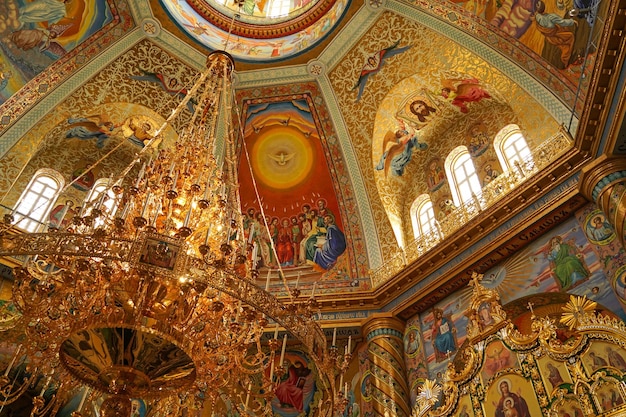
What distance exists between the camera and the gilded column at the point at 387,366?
8859 millimetres

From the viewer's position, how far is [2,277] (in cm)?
986

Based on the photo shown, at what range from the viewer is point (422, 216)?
465 inches

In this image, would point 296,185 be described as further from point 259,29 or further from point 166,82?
point 166,82

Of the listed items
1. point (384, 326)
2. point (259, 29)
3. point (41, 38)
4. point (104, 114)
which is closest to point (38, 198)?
point (104, 114)

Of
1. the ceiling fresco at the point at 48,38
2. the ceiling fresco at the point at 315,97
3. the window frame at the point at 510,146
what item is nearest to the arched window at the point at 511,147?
the window frame at the point at 510,146

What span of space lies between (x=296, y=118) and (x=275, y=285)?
451 cm

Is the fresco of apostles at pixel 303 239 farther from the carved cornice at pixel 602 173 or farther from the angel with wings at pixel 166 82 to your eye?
the carved cornice at pixel 602 173

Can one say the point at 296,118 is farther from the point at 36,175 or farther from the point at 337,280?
the point at 36,175

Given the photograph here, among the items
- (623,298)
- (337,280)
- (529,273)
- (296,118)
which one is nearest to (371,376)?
(337,280)

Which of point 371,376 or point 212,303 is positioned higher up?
point 371,376

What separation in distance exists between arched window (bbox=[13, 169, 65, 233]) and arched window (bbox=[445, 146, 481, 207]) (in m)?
8.96

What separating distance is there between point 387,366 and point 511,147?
16.7ft

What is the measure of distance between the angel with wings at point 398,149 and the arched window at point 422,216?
939 mm

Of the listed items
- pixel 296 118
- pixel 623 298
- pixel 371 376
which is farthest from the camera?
pixel 296 118
